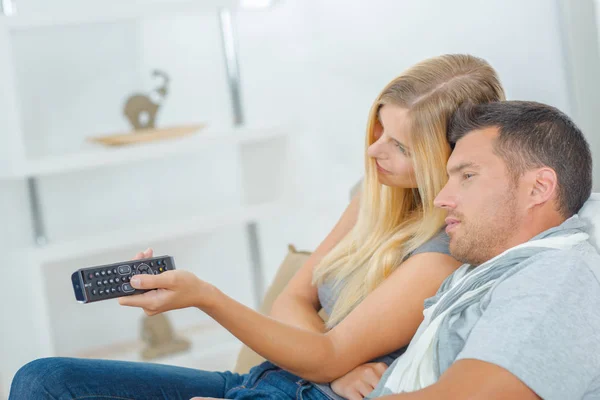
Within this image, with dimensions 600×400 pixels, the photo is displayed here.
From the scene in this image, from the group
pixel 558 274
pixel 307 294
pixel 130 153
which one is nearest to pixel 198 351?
pixel 130 153

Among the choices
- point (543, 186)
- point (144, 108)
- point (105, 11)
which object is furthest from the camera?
point (144, 108)

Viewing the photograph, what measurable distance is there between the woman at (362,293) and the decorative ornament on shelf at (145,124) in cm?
152

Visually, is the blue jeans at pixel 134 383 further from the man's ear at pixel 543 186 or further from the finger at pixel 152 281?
the man's ear at pixel 543 186

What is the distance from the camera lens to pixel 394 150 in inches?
61.9

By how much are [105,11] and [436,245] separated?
2.04m

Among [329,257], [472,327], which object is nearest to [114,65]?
[329,257]

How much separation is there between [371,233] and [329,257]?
115 millimetres

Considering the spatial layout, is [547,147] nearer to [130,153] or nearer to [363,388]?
[363,388]

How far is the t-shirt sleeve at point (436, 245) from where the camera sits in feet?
4.71

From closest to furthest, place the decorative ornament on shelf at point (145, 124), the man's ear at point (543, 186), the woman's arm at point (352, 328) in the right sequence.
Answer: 1. the man's ear at point (543, 186)
2. the woman's arm at point (352, 328)
3. the decorative ornament on shelf at point (145, 124)

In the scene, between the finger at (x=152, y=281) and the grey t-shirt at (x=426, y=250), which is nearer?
the finger at (x=152, y=281)

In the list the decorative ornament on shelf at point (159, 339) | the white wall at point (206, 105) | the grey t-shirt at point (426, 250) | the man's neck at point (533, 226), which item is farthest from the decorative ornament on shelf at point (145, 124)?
the man's neck at point (533, 226)

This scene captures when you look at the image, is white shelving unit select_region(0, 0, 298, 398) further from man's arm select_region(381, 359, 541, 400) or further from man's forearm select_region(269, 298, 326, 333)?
man's arm select_region(381, 359, 541, 400)

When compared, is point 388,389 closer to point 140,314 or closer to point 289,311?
point 289,311
